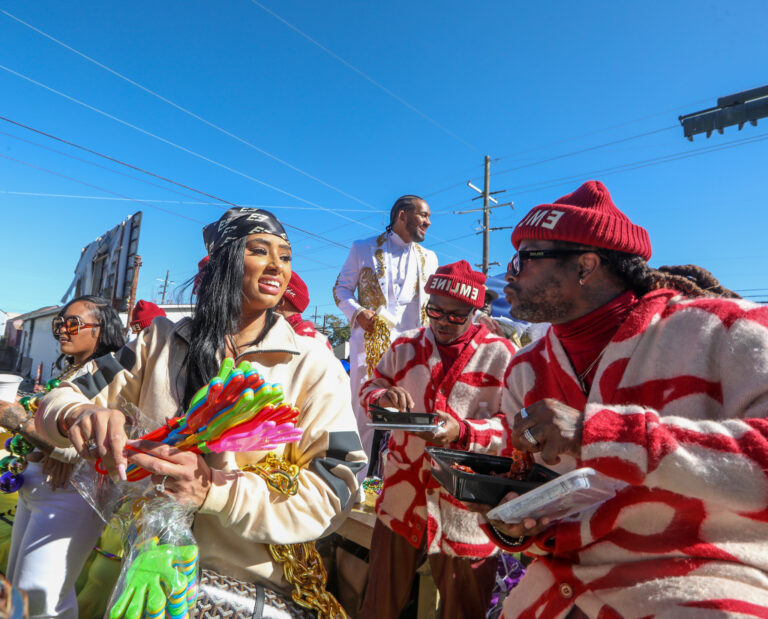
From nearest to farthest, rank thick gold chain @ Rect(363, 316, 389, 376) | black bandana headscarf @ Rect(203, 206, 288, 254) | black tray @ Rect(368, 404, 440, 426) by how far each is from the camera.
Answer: black bandana headscarf @ Rect(203, 206, 288, 254), black tray @ Rect(368, 404, 440, 426), thick gold chain @ Rect(363, 316, 389, 376)

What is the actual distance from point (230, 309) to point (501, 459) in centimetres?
110

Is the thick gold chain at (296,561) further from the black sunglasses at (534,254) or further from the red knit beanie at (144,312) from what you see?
the red knit beanie at (144,312)

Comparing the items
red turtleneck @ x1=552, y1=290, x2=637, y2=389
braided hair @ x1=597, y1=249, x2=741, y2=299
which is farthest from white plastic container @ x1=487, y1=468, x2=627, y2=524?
braided hair @ x1=597, y1=249, x2=741, y2=299

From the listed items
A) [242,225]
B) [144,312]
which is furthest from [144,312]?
[242,225]

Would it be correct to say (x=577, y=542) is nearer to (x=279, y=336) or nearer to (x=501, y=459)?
(x=501, y=459)

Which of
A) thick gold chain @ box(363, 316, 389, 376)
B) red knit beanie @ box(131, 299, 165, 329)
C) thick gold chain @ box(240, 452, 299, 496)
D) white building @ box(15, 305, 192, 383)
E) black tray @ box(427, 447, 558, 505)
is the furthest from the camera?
white building @ box(15, 305, 192, 383)

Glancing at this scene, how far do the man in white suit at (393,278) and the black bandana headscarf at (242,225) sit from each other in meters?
2.49


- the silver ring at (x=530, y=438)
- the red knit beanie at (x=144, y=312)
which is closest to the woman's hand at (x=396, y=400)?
the silver ring at (x=530, y=438)

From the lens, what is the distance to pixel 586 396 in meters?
1.59

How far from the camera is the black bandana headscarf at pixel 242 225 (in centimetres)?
184

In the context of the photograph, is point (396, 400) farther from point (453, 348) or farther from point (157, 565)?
point (157, 565)

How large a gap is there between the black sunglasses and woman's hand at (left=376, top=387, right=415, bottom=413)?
931 mm

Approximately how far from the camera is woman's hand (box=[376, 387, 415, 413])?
98.3 inches

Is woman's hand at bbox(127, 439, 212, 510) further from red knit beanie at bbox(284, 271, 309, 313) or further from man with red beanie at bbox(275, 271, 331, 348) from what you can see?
red knit beanie at bbox(284, 271, 309, 313)
